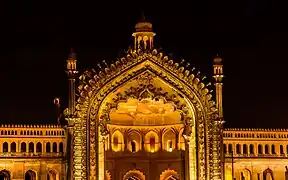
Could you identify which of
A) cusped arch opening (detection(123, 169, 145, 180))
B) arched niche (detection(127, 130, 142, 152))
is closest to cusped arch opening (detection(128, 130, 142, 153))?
arched niche (detection(127, 130, 142, 152))

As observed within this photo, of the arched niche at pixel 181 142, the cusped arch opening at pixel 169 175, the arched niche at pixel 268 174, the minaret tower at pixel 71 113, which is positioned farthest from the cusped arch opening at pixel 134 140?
the arched niche at pixel 268 174

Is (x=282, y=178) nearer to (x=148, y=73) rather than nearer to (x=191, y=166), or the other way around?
(x=191, y=166)

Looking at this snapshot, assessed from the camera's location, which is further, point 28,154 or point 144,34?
point 144,34

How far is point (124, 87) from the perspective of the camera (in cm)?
3109

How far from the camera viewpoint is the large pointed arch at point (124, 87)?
30.5 meters

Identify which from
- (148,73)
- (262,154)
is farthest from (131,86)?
(262,154)

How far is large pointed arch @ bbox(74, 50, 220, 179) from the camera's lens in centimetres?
3053

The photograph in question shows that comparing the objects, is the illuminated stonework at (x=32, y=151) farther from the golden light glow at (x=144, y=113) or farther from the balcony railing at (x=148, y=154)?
the balcony railing at (x=148, y=154)

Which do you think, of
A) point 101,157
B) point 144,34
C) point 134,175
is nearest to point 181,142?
point 134,175

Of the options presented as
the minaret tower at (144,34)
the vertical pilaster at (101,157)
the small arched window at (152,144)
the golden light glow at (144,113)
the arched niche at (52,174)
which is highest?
the minaret tower at (144,34)

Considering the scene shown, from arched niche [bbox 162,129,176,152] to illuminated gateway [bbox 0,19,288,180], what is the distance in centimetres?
331

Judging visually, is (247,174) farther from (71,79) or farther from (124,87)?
(71,79)

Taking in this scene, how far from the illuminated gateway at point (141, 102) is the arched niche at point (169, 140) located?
10.9ft

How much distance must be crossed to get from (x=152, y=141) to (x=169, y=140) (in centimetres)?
85
